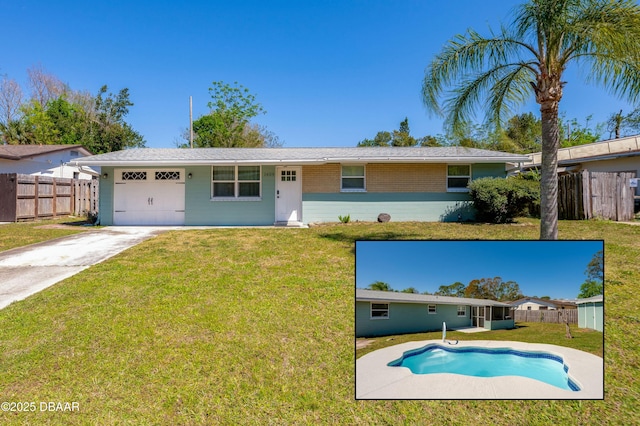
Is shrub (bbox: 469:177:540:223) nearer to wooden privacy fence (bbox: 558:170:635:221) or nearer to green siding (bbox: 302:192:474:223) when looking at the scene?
green siding (bbox: 302:192:474:223)

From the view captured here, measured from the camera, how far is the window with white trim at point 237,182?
13438mm

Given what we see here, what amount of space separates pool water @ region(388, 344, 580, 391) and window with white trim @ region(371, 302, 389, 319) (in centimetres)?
19

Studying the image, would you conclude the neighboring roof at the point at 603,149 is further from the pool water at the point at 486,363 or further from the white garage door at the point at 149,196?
the pool water at the point at 486,363

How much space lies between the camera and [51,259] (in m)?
6.89

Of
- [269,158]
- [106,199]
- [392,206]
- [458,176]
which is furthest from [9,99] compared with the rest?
[458,176]

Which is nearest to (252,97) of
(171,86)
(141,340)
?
(171,86)

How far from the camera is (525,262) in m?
1.56

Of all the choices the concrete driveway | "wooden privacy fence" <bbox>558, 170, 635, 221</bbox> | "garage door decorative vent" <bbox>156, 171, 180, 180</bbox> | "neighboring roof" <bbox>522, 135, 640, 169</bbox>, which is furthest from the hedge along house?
"neighboring roof" <bbox>522, 135, 640, 169</bbox>

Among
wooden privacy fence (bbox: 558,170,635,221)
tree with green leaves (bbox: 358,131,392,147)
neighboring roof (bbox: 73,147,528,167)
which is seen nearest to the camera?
neighboring roof (bbox: 73,147,528,167)

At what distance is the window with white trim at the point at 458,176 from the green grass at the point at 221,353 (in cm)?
833

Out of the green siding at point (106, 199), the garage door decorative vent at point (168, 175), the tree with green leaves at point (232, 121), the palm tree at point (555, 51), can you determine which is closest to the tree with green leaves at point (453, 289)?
the palm tree at point (555, 51)

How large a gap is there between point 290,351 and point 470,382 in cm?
193

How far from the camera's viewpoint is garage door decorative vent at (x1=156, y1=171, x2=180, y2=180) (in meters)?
13.4

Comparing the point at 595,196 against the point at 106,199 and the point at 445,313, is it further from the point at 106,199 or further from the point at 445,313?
the point at 106,199
